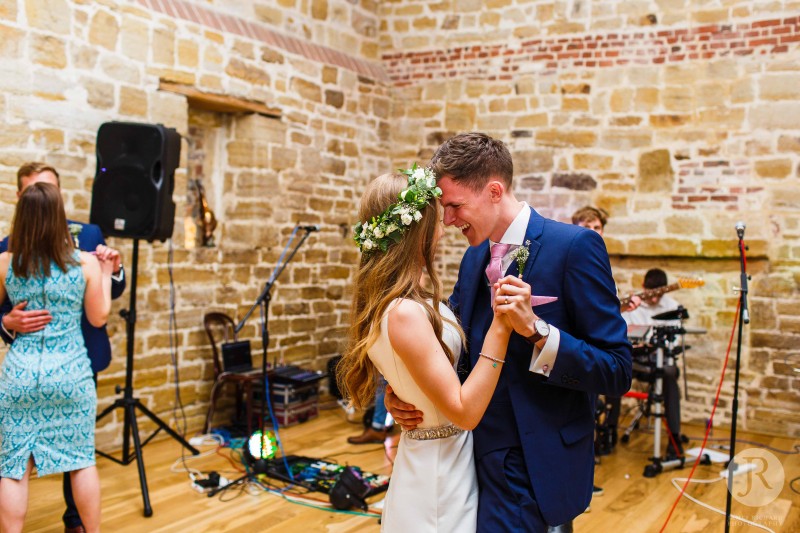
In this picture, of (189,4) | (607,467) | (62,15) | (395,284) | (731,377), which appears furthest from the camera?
(731,377)

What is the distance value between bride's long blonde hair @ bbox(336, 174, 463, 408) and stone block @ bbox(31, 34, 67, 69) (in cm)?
380

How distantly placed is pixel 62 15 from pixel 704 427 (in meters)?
6.14

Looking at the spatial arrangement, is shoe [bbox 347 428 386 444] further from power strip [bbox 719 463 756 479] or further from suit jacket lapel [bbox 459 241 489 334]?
suit jacket lapel [bbox 459 241 489 334]

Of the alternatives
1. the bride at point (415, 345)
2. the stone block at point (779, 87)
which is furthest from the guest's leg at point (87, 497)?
the stone block at point (779, 87)

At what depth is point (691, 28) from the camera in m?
6.52

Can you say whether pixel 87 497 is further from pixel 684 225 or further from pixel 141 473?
pixel 684 225

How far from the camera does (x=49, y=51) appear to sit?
4.95m

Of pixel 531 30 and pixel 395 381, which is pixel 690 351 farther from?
pixel 395 381

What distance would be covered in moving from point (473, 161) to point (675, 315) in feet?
13.8

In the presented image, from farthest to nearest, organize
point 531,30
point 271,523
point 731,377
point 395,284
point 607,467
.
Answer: point 531,30 < point 731,377 < point 607,467 < point 271,523 < point 395,284

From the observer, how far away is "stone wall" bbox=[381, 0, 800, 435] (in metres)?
6.24

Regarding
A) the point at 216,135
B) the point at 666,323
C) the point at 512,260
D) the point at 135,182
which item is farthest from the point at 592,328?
the point at 216,135

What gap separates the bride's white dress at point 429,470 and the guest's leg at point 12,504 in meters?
2.09

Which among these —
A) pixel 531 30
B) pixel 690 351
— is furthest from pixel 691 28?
pixel 690 351
